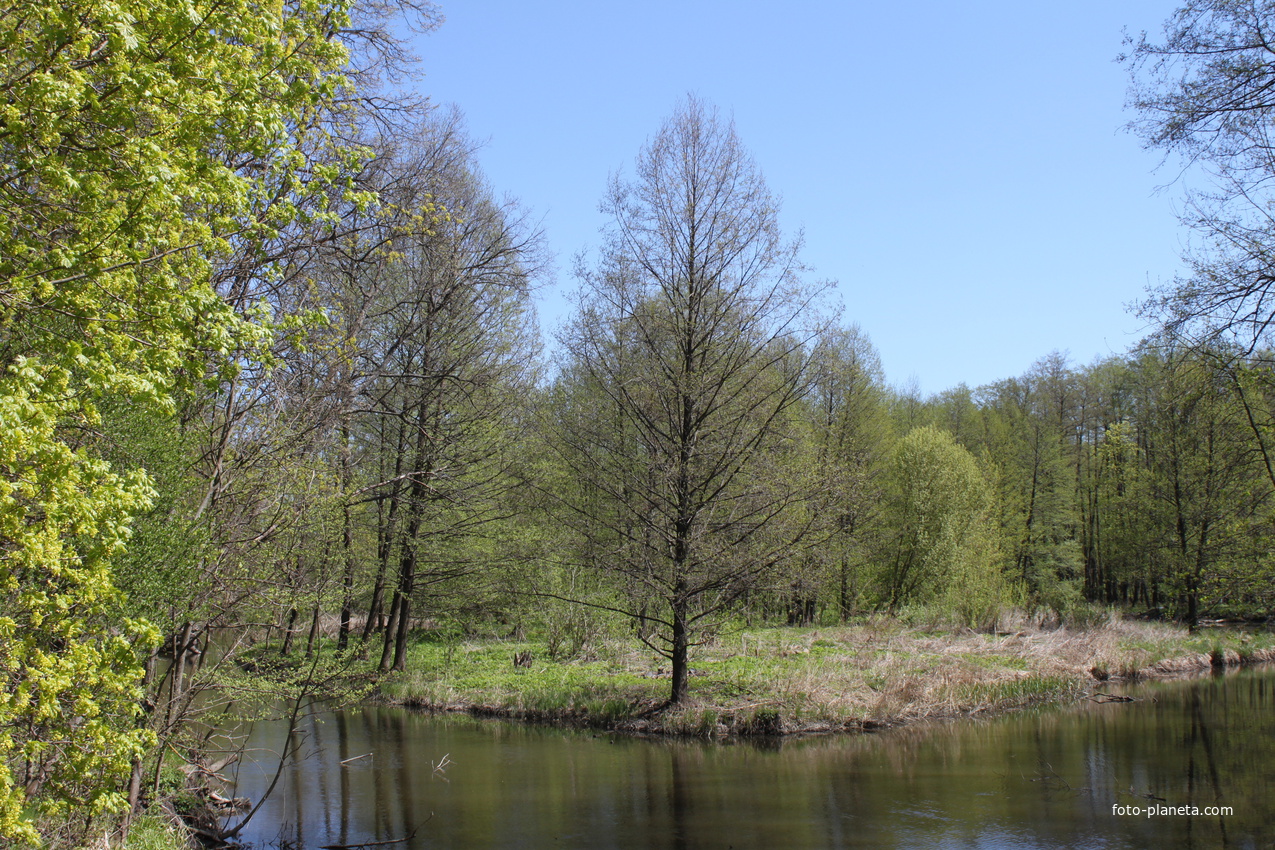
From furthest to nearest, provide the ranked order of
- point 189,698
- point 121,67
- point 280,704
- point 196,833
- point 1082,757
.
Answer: point 280,704 < point 1082,757 < point 196,833 < point 189,698 < point 121,67

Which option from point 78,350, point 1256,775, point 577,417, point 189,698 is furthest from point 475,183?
point 1256,775

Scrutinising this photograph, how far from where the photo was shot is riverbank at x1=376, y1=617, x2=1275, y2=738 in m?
14.4

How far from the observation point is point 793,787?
1073cm

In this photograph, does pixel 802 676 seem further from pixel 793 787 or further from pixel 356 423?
pixel 356 423

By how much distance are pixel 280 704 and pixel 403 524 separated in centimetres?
440

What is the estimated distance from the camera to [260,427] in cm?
901

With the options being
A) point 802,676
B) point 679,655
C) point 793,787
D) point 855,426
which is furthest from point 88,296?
point 855,426

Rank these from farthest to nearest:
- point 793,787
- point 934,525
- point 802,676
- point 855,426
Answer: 1. point 855,426
2. point 934,525
3. point 802,676
4. point 793,787

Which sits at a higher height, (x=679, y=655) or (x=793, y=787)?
(x=679, y=655)

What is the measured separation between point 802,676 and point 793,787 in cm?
462

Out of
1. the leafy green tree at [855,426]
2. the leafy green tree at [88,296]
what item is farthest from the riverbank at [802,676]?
the leafy green tree at [88,296]

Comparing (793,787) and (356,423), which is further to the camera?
(356,423)

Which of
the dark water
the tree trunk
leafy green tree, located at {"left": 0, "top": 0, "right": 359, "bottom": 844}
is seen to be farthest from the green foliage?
leafy green tree, located at {"left": 0, "top": 0, "right": 359, "bottom": 844}

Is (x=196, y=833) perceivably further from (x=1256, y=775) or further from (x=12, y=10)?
(x=1256, y=775)
